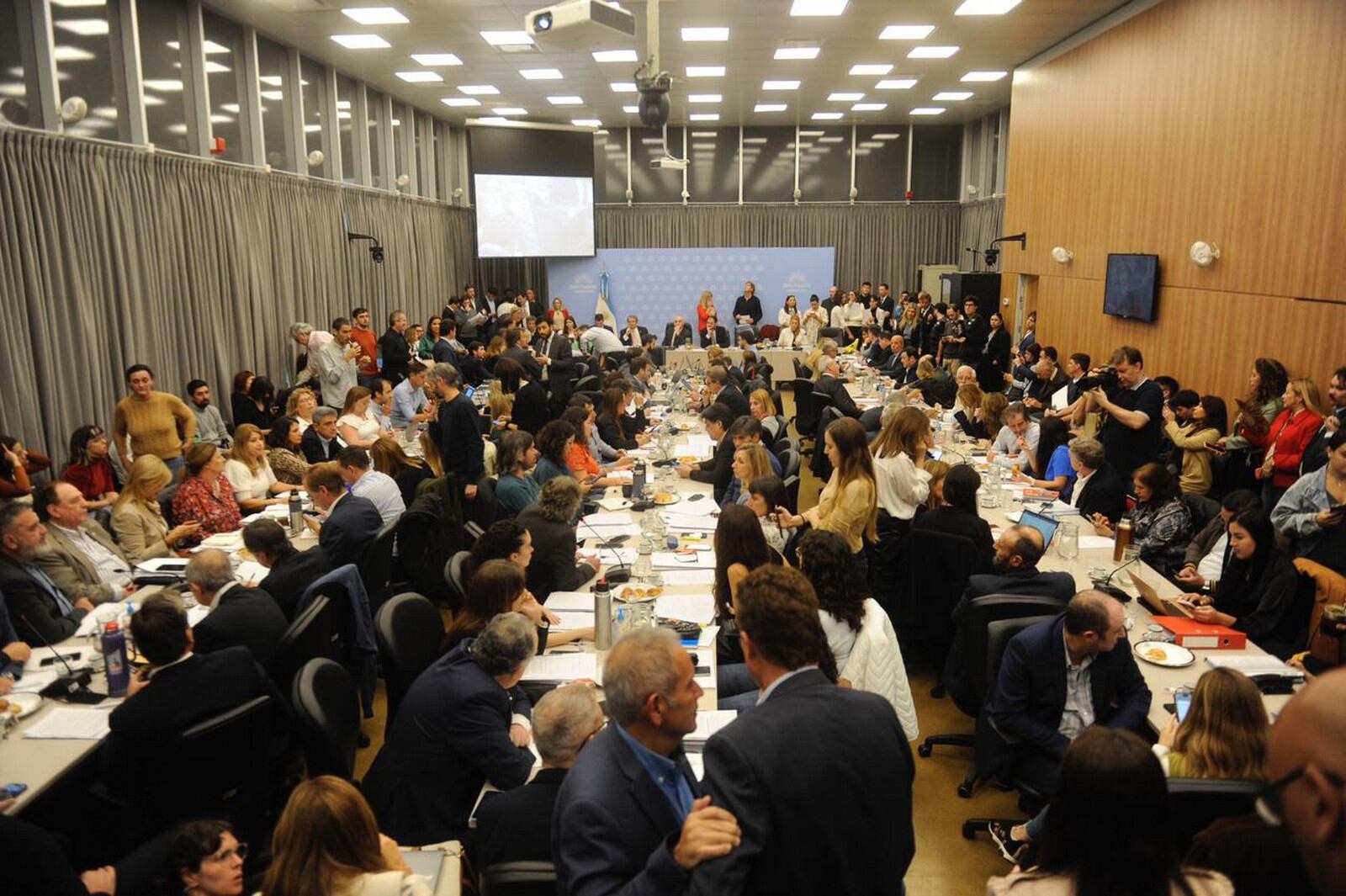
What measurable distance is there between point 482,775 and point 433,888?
1.78 feet

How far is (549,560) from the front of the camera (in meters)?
4.45

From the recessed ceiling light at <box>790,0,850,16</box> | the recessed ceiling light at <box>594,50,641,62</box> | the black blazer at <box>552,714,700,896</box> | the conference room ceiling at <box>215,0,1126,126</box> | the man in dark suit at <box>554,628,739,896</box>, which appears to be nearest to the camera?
the man in dark suit at <box>554,628,739,896</box>

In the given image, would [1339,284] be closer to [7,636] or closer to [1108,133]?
[1108,133]

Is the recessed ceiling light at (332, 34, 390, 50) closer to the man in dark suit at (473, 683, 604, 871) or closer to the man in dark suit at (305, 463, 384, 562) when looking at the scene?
the man in dark suit at (305, 463, 384, 562)

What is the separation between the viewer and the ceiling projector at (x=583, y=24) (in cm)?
576

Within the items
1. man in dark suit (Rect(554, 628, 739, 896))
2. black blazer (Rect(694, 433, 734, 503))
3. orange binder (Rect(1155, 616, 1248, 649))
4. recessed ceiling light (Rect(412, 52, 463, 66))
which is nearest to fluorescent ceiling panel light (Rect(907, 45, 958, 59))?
recessed ceiling light (Rect(412, 52, 463, 66))

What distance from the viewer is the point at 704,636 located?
153 inches

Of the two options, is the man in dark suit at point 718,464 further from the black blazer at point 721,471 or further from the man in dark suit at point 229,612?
the man in dark suit at point 229,612

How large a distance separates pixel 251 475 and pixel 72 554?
177 centimetres

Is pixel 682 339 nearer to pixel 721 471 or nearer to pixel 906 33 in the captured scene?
pixel 906 33

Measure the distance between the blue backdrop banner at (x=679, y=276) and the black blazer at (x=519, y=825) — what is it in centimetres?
1648

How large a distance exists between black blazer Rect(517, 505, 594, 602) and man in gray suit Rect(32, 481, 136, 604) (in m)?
2.08

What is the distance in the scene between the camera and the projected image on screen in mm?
16438

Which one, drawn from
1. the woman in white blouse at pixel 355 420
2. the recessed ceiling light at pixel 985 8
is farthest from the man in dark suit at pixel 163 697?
the recessed ceiling light at pixel 985 8
